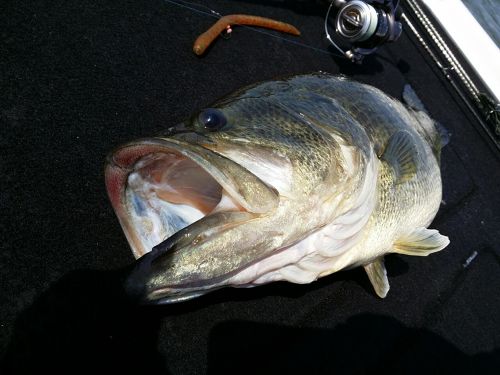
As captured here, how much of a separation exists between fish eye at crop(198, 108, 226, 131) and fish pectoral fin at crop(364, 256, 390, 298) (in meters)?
1.18

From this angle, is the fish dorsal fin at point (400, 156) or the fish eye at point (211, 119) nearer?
the fish eye at point (211, 119)

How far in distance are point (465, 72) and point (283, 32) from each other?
2099mm

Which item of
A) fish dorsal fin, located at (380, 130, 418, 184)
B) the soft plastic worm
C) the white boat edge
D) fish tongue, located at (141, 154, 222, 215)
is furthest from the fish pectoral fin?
the white boat edge

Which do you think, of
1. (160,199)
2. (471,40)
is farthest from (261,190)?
(471,40)

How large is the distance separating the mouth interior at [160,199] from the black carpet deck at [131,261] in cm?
27

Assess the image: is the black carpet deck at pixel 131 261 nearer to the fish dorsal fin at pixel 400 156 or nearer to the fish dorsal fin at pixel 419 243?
the fish dorsal fin at pixel 419 243

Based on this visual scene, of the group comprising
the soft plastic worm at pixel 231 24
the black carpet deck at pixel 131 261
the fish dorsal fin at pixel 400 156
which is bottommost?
the black carpet deck at pixel 131 261

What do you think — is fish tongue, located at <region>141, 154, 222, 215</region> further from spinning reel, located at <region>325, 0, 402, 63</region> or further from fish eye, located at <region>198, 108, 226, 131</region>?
spinning reel, located at <region>325, 0, 402, 63</region>

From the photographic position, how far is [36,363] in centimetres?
147

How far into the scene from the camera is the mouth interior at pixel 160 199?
1365 mm

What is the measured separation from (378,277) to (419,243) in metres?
0.27

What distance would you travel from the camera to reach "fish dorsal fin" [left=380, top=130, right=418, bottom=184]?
1.83m

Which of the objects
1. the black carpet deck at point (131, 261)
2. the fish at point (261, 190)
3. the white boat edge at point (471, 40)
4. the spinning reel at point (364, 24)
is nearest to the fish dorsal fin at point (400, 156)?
the fish at point (261, 190)

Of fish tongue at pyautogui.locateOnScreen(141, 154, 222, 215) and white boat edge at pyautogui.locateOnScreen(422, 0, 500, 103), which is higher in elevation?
white boat edge at pyautogui.locateOnScreen(422, 0, 500, 103)
